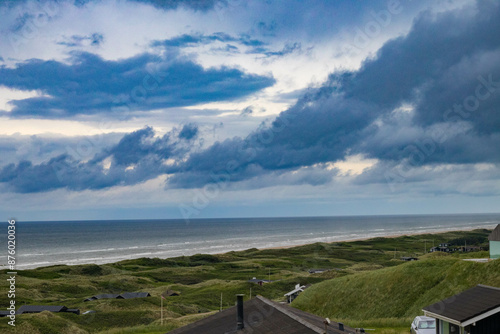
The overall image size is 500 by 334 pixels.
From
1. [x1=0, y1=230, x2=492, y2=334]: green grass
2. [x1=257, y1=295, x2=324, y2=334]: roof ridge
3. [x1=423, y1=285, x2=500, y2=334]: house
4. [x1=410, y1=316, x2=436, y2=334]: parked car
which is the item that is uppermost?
[x1=257, y1=295, x2=324, y2=334]: roof ridge

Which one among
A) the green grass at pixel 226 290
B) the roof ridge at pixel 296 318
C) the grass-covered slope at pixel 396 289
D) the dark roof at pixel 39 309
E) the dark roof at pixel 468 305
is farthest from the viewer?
the dark roof at pixel 39 309

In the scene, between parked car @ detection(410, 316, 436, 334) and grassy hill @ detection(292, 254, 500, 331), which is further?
grassy hill @ detection(292, 254, 500, 331)

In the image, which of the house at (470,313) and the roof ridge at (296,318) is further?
the house at (470,313)

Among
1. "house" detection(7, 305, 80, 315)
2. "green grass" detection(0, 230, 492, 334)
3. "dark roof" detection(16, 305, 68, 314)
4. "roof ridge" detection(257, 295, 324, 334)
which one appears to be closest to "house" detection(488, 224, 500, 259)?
"green grass" detection(0, 230, 492, 334)

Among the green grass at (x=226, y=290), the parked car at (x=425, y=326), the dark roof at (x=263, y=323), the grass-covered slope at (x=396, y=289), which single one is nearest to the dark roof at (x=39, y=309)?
the green grass at (x=226, y=290)

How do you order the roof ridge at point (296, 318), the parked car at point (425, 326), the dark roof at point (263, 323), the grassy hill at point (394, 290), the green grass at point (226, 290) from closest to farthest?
1. the roof ridge at point (296, 318)
2. the dark roof at point (263, 323)
3. the parked car at point (425, 326)
4. the grassy hill at point (394, 290)
5. the green grass at point (226, 290)

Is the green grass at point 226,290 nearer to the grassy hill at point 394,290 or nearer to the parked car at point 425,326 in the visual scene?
the grassy hill at point 394,290

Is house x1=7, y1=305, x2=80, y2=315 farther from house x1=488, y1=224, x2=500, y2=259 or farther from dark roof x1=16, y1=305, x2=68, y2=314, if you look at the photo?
house x1=488, y1=224, x2=500, y2=259
